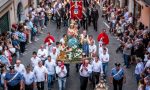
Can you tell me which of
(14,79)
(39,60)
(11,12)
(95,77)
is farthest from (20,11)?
(14,79)

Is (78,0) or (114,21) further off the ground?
(78,0)

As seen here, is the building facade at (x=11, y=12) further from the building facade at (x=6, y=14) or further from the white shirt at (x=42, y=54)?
the white shirt at (x=42, y=54)

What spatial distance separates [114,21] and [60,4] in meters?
5.23

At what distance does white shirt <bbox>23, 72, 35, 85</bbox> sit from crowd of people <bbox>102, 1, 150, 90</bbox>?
414cm

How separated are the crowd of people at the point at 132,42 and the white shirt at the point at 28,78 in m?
4.14

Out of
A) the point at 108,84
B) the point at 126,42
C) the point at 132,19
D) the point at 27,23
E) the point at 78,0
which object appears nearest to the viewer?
the point at 108,84

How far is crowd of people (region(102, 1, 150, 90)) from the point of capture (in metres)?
16.5

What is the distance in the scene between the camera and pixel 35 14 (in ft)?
90.8

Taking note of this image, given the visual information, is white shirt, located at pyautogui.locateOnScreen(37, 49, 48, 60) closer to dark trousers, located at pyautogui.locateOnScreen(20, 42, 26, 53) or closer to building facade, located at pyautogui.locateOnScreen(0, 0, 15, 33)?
dark trousers, located at pyautogui.locateOnScreen(20, 42, 26, 53)

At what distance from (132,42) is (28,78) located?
272 inches

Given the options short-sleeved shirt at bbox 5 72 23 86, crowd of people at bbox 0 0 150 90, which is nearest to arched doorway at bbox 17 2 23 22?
crowd of people at bbox 0 0 150 90

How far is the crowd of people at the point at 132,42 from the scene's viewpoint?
16500 mm

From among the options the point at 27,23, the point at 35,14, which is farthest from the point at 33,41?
the point at 35,14

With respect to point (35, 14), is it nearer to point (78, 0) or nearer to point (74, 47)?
point (78, 0)
